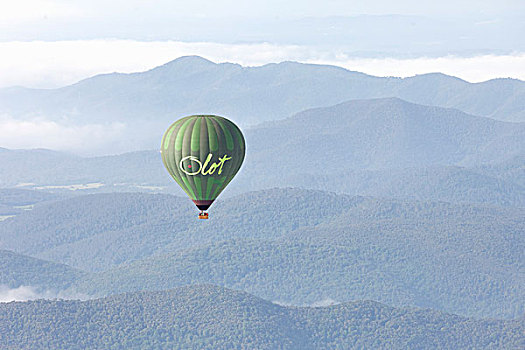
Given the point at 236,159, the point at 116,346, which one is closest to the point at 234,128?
the point at 236,159

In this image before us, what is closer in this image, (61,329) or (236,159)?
(236,159)

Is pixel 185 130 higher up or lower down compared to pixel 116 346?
higher up

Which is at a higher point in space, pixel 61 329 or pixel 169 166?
pixel 169 166

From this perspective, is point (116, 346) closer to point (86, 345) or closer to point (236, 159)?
point (86, 345)

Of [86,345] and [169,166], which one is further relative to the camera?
[86,345]

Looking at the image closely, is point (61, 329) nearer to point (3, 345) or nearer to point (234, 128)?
point (3, 345)

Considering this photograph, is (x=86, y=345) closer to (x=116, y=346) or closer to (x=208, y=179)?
(x=116, y=346)
